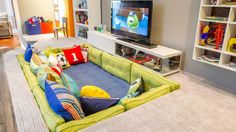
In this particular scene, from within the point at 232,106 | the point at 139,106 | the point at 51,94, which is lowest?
the point at 232,106

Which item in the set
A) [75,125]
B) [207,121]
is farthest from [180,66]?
[75,125]

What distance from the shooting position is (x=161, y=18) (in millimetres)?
3037

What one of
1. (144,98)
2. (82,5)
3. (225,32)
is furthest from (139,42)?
(82,5)

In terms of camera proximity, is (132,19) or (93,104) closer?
(93,104)

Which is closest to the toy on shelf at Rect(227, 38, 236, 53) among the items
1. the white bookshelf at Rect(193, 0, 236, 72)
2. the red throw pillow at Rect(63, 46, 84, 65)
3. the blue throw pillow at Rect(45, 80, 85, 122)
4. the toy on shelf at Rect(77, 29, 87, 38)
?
the white bookshelf at Rect(193, 0, 236, 72)

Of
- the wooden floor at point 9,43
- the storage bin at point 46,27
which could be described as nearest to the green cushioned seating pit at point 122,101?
the wooden floor at point 9,43

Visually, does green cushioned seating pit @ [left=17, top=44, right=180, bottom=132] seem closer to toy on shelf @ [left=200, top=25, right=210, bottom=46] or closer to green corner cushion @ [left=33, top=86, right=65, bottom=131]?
green corner cushion @ [left=33, top=86, right=65, bottom=131]

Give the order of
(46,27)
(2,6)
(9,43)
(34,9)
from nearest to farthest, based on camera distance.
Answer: (9,43) < (34,9) < (46,27) < (2,6)

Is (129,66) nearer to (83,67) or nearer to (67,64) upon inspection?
(83,67)

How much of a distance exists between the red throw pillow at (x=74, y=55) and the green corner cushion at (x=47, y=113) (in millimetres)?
1579

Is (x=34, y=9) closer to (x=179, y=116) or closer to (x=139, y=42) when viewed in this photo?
(x=139, y=42)

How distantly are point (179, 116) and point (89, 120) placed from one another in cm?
72

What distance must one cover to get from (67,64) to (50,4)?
16.1 ft

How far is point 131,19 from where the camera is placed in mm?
3193
